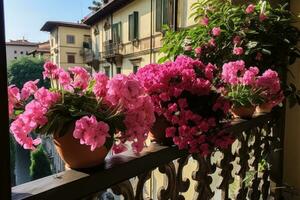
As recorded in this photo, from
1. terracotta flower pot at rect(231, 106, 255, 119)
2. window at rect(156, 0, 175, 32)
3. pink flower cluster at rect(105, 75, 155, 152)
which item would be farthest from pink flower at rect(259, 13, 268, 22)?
pink flower cluster at rect(105, 75, 155, 152)

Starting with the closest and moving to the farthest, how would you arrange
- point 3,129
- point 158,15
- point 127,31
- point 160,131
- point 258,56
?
point 3,129 → point 160,131 → point 258,56 → point 127,31 → point 158,15

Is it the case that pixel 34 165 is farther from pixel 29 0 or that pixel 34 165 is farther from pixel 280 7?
pixel 280 7

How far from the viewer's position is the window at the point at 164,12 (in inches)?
106

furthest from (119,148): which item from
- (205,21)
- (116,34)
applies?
(205,21)

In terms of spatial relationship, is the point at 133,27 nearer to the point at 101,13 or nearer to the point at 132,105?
the point at 101,13

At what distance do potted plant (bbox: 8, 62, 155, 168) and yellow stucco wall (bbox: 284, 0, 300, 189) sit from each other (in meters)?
1.58

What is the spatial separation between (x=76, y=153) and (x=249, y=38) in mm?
1379

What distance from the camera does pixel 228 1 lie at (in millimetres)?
1996

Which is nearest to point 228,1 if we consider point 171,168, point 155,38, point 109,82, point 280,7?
point 280,7

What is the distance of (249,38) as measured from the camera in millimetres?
1783

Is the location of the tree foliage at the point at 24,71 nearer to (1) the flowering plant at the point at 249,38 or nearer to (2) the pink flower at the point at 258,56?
(1) the flowering plant at the point at 249,38

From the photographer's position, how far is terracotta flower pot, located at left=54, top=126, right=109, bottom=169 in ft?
2.31

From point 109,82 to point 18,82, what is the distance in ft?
0.67

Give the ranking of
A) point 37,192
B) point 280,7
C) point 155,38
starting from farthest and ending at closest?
point 155,38
point 280,7
point 37,192
